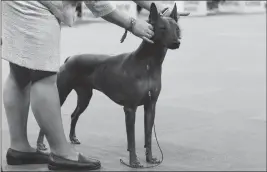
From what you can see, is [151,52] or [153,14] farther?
[151,52]

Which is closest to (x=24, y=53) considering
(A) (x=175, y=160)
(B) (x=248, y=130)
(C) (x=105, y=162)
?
(C) (x=105, y=162)

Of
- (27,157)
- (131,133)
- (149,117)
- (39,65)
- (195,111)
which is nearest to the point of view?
(39,65)

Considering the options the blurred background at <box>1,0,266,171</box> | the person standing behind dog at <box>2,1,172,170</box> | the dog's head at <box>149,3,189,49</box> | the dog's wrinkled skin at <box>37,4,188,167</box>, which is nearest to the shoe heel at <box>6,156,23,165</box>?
the person standing behind dog at <box>2,1,172,170</box>

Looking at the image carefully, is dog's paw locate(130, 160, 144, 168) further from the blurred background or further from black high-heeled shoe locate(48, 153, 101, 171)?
black high-heeled shoe locate(48, 153, 101, 171)

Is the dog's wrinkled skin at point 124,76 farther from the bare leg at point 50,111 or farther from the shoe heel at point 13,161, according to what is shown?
the bare leg at point 50,111

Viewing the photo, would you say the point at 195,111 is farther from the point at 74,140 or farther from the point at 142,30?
the point at 142,30

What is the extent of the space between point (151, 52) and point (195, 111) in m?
1.73

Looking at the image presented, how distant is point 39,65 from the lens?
1.66 metres

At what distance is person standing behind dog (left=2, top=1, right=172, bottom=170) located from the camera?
1.60m

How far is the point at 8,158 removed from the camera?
2330 millimetres

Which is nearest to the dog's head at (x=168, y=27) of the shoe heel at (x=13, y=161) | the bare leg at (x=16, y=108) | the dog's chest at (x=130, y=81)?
the dog's chest at (x=130, y=81)

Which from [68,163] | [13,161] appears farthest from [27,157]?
[68,163]

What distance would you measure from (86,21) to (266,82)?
201 inches

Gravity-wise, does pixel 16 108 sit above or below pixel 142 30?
below
